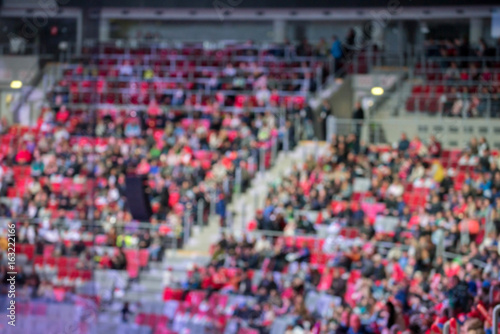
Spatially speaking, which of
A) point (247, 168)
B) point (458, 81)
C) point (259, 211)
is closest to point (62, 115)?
point (247, 168)

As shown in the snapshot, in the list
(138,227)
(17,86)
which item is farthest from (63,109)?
(138,227)

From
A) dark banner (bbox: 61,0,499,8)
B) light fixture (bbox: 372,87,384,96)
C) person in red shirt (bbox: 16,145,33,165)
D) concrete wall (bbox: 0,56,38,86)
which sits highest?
dark banner (bbox: 61,0,499,8)

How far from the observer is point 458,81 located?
12055 millimetres

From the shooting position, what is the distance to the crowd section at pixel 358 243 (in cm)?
797

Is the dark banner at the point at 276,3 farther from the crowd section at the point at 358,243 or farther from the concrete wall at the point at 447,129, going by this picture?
the crowd section at the point at 358,243

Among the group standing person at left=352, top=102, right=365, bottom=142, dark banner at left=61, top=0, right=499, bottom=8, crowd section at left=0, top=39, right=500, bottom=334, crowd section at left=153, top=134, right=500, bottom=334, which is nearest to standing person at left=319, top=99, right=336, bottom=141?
crowd section at left=0, top=39, right=500, bottom=334

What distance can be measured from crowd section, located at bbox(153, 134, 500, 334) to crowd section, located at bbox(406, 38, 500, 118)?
0.85 metres

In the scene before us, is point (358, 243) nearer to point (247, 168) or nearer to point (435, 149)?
point (435, 149)

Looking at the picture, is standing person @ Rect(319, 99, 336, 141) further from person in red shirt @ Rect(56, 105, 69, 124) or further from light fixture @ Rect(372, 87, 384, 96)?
person in red shirt @ Rect(56, 105, 69, 124)

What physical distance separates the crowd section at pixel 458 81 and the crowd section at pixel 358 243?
0.85 meters

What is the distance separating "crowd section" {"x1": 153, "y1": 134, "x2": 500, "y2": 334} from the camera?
26.2 ft

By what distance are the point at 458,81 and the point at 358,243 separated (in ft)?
11.6

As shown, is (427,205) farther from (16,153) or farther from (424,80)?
(16,153)

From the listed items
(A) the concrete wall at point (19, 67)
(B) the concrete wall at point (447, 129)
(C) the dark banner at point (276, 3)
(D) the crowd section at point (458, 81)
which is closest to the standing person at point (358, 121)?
(B) the concrete wall at point (447, 129)
